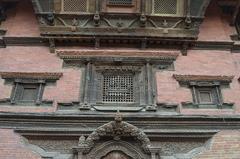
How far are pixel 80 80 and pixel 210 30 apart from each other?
3.92 metres

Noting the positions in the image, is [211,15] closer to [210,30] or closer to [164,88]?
[210,30]

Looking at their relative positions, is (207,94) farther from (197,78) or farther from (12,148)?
(12,148)

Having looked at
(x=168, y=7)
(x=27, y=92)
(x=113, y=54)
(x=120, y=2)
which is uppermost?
(x=120, y=2)

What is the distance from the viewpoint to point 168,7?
11492mm

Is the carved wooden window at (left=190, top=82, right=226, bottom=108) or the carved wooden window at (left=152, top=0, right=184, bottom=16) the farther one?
the carved wooden window at (left=152, top=0, right=184, bottom=16)

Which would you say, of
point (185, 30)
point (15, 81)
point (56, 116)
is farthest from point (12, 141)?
point (185, 30)

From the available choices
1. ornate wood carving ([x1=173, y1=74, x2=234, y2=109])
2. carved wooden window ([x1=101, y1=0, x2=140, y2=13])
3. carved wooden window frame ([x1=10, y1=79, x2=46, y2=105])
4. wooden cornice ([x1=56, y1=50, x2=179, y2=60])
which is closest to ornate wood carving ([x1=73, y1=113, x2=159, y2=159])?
carved wooden window frame ([x1=10, y1=79, x2=46, y2=105])

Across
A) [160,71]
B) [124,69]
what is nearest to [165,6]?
[160,71]

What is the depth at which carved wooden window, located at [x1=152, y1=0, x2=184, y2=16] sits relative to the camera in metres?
11.4

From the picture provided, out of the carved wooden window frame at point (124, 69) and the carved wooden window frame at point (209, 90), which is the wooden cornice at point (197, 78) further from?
the carved wooden window frame at point (124, 69)

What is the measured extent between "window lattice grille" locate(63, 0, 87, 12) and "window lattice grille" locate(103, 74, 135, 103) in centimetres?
200

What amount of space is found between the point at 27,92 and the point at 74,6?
272cm

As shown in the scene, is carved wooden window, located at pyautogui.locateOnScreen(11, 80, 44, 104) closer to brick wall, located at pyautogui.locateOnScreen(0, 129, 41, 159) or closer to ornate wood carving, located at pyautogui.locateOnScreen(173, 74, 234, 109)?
brick wall, located at pyautogui.locateOnScreen(0, 129, 41, 159)

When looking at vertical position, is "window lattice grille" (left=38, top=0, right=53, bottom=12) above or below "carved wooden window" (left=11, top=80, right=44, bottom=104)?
above
